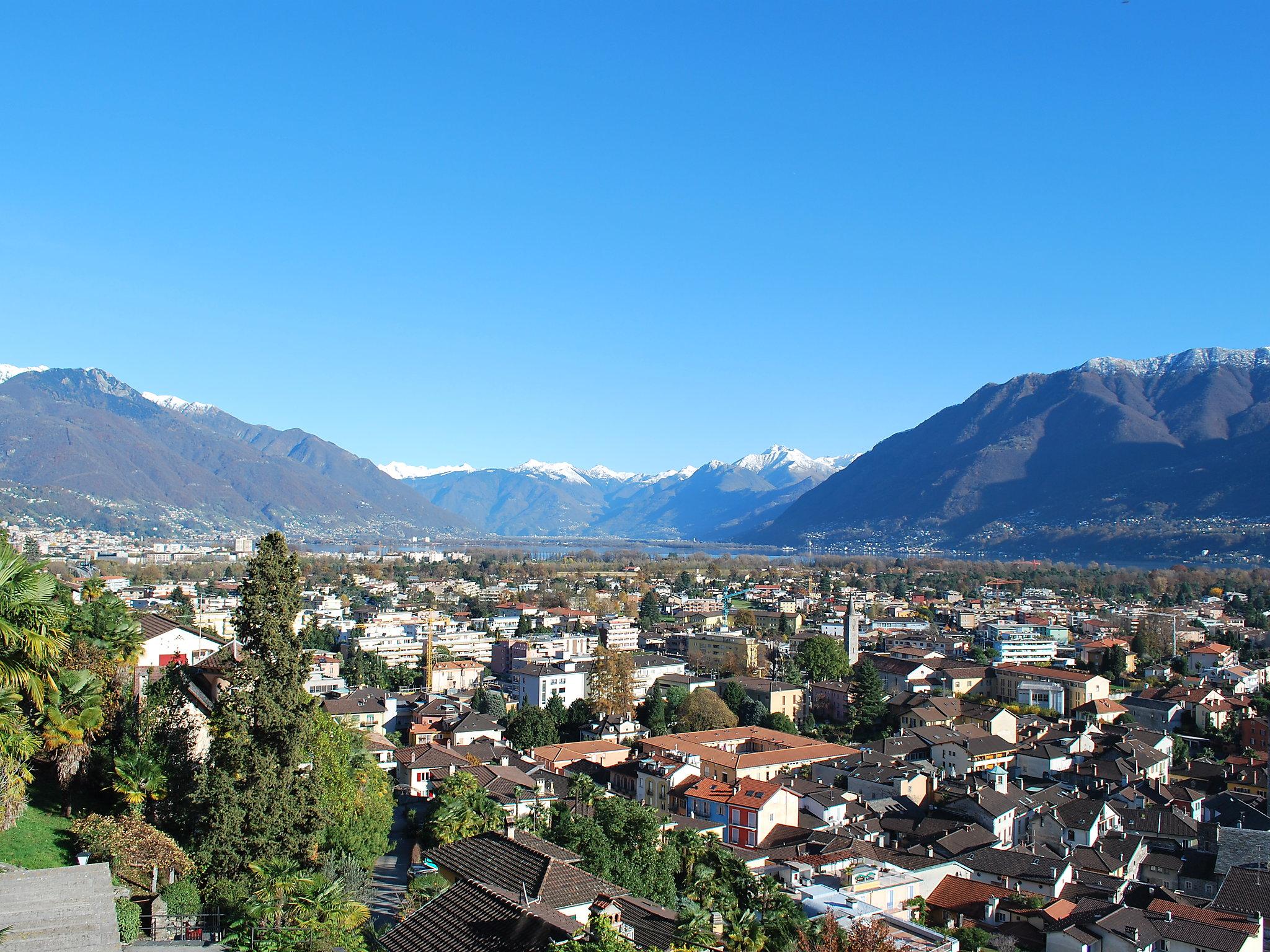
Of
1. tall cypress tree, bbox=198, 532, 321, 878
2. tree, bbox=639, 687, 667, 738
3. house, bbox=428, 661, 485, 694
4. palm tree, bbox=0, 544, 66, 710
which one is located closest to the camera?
palm tree, bbox=0, 544, 66, 710

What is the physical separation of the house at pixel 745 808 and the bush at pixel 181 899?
47.6 ft

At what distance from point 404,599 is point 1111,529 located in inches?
3851

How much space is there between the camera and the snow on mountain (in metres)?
177

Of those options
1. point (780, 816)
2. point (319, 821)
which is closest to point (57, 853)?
point (319, 821)

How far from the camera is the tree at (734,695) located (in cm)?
3853

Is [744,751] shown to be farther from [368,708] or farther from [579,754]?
[368,708]

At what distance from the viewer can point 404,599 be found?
7619cm

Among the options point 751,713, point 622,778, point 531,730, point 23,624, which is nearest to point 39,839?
point 23,624

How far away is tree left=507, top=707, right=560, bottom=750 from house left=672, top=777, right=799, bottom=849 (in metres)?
6.97

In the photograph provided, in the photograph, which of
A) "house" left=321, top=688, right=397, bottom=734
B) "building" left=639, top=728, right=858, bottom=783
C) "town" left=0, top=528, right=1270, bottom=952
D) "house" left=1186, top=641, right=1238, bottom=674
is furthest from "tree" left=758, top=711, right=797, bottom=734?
"house" left=1186, top=641, right=1238, bottom=674

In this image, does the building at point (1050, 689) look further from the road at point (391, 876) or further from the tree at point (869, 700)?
the road at point (391, 876)

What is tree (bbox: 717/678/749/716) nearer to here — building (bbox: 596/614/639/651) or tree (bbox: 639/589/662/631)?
building (bbox: 596/614/639/651)

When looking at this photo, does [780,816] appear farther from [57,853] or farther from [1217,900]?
[57,853]

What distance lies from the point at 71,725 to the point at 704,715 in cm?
2616
